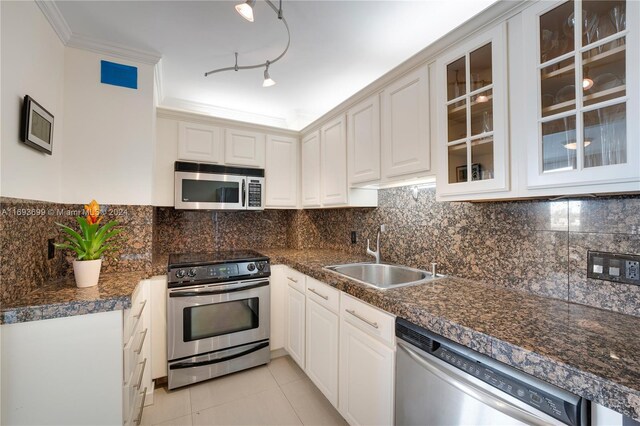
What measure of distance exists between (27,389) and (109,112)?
1630 millimetres

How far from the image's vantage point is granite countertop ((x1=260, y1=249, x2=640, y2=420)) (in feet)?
2.28

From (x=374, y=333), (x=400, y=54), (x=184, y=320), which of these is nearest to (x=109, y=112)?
(x=184, y=320)

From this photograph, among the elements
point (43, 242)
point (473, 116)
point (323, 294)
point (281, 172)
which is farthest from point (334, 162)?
Result: point (43, 242)

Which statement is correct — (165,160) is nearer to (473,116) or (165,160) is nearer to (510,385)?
(473,116)

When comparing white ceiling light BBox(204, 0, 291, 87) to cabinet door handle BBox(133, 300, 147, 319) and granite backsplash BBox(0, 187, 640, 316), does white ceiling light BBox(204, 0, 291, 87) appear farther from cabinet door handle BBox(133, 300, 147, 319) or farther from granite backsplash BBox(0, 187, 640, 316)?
cabinet door handle BBox(133, 300, 147, 319)

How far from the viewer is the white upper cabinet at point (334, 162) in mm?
2312

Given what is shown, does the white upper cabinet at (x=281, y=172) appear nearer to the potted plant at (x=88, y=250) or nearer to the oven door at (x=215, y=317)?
the oven door at (x=215, y=317)

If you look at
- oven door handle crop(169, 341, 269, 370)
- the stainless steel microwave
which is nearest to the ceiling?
the stainless steel microwave

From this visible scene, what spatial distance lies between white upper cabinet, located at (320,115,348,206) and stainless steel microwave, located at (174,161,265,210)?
2.23 ft

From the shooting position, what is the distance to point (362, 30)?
1.70 meters

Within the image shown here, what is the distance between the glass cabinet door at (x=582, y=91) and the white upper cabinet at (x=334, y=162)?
1365mm

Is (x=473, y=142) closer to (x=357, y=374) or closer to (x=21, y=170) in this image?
(x=357, y=374)

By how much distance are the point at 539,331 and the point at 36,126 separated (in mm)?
2414

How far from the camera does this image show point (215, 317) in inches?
86.7
